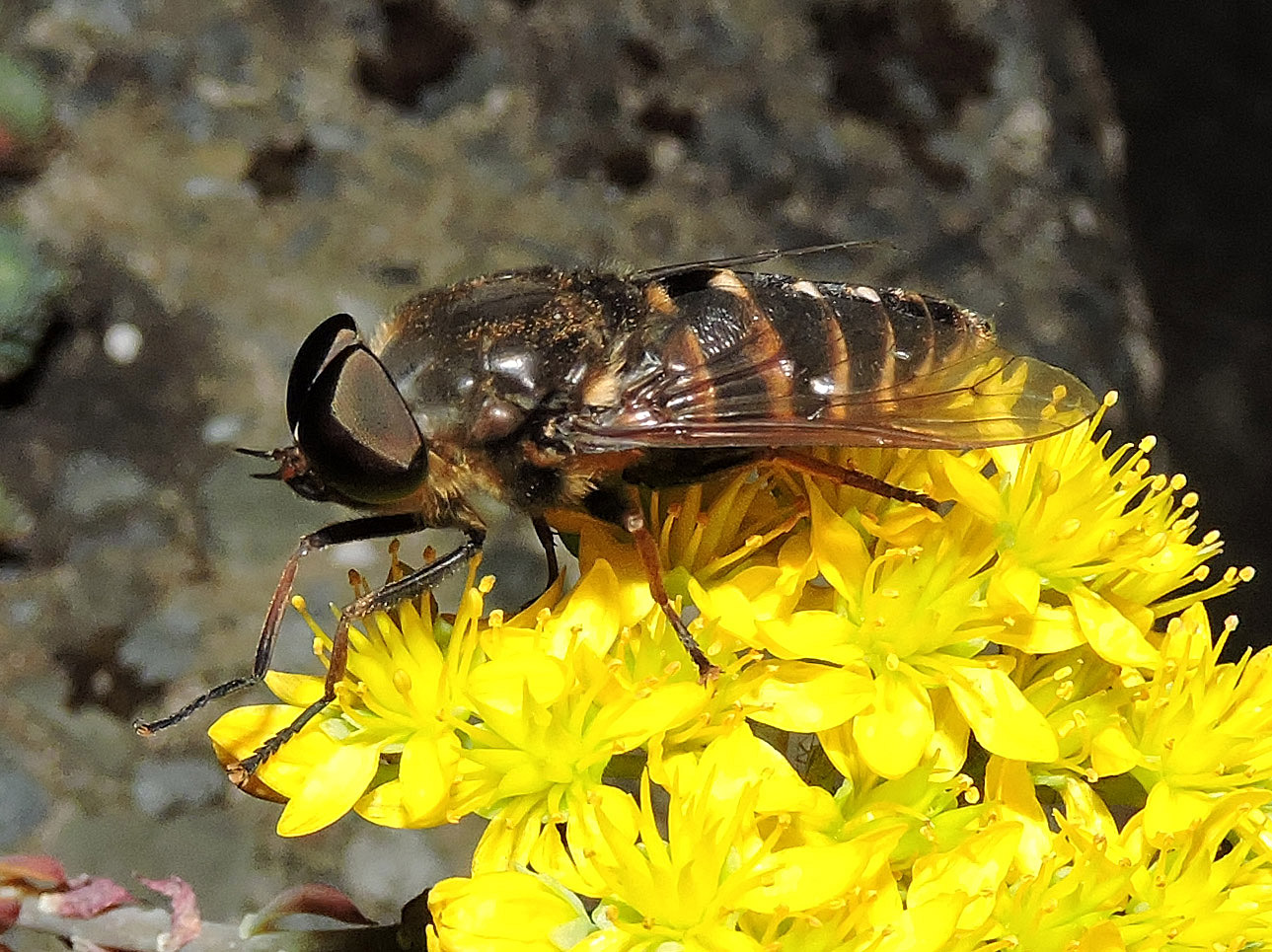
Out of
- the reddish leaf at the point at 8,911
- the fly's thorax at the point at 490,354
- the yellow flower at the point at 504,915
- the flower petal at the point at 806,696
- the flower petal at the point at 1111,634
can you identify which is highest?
the fly's thorax at the point at 490,354

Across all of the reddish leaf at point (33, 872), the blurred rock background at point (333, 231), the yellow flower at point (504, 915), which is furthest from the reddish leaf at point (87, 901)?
the blurred rock background at point (333, 231)

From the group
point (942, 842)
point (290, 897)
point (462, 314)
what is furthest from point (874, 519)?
point (290, 897)

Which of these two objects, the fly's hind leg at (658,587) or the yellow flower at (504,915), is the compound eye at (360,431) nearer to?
the fly's hind leg at (658,587)

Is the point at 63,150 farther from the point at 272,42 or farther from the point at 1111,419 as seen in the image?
the point at 1111,419

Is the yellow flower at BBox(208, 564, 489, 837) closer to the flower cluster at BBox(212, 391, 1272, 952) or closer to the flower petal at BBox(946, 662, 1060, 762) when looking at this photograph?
the flower cluster at BBox(212, 391, 1272, 952)

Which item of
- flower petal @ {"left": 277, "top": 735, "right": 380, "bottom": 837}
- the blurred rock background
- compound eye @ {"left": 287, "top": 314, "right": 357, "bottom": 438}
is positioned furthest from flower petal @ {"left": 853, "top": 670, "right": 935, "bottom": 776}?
the blurred rock background

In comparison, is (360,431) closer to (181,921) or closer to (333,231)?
(181,921)
